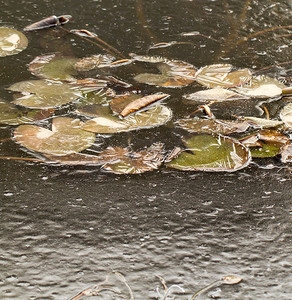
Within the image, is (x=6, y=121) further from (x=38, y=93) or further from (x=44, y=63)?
(x=44, y=63)

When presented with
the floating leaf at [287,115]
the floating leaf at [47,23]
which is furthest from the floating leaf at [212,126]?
the floating leaf at [47,23]

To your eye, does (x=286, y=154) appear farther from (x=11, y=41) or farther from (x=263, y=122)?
(x=11, y=41)

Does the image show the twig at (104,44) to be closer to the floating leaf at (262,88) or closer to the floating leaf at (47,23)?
the floating leaf at (47,23)

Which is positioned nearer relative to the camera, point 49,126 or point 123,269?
point 123,269

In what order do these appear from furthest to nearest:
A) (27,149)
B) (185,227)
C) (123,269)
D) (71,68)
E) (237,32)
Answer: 1. (237,32)
2. (71,68)
3. (27,149)
4. (185,227)
5. (123,269)

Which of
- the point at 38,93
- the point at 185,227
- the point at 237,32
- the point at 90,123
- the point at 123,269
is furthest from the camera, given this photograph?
the point at 237,32

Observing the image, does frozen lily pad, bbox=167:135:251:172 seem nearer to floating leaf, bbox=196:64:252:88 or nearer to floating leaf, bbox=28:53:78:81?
floating leaf, bbox=196:64:252:88

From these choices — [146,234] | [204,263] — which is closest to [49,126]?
[146,234]

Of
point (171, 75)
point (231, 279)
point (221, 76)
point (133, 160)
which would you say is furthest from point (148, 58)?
point (231, 279)

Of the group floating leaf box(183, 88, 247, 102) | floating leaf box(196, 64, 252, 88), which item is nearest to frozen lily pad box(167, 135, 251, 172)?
floating leaf box(183, 88, 247, 102)
